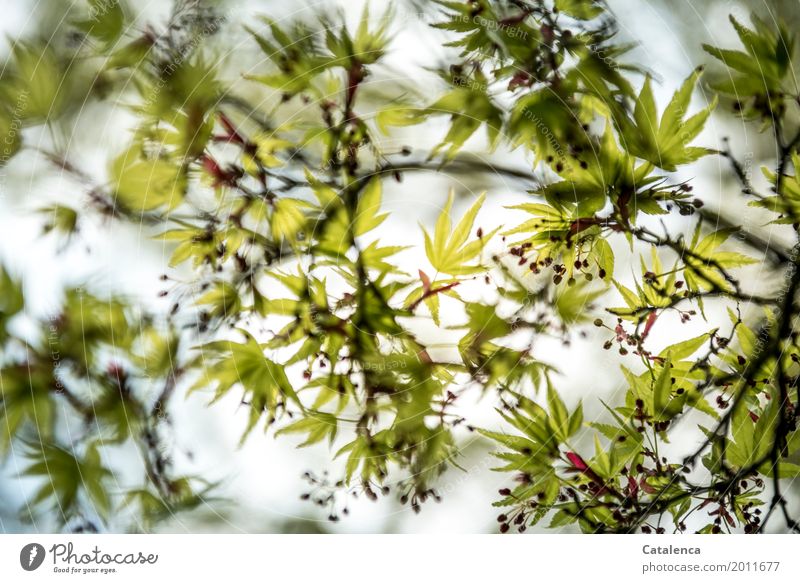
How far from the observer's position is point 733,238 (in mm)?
560

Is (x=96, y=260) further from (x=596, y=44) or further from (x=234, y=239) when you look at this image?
(x=596, y=44)

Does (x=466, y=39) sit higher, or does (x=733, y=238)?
(x=466, y=39)

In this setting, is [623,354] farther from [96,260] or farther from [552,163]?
[96,260]

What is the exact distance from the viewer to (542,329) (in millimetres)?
562

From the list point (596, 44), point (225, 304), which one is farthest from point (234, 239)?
point (596, 44)
